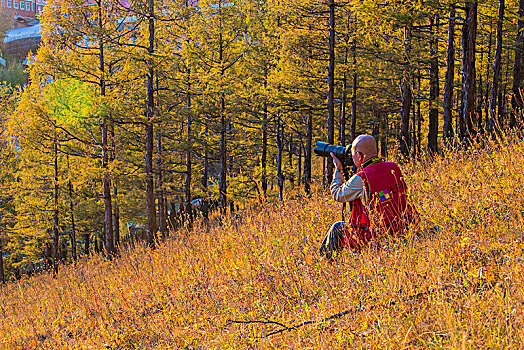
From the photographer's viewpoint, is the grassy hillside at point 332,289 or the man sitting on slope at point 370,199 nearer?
the grassy hillside at point 332,289

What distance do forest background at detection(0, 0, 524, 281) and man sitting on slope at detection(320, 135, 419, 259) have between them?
2.85m

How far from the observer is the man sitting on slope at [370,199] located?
366cm

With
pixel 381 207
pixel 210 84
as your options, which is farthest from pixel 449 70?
pixel 381 207

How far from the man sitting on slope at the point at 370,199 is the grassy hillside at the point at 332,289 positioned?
7.3 inches

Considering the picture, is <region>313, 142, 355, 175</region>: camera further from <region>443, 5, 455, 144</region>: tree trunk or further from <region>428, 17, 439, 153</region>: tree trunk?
<region>428, 17, 439, 153</region>: tree trunk

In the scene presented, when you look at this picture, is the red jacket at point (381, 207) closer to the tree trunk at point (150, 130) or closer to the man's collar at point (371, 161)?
the man's collar at point (371, 161)

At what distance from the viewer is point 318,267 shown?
385 centimetres

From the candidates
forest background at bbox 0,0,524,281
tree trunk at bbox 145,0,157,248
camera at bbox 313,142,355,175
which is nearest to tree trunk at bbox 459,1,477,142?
forest background at bbox 0,0,524,281

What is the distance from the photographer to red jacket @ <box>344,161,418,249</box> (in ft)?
12.0

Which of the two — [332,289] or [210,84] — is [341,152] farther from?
[210,84]

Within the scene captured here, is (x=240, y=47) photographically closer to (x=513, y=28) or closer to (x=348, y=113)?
(x=348, y=113)

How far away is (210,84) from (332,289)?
12.7 meters

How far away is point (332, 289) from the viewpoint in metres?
3.23

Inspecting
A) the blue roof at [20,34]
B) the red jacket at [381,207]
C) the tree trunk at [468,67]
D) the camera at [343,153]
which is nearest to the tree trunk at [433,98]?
the tree trunk at [468,67]
